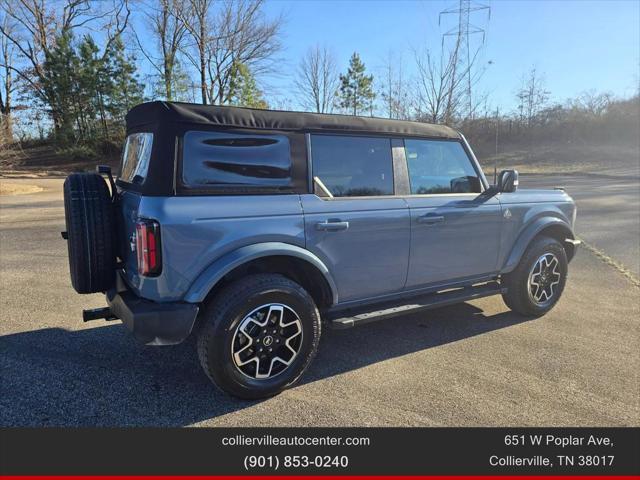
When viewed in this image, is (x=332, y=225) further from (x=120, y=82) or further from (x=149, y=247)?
(x=120, y=82)

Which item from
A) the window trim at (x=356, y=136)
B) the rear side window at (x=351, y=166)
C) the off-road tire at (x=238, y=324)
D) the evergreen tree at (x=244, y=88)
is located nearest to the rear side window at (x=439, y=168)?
the window trim at (x=356, y=136)

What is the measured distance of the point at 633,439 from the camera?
2.65 meters

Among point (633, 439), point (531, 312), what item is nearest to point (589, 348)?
point (531, 312)

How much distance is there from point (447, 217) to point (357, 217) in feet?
3.16

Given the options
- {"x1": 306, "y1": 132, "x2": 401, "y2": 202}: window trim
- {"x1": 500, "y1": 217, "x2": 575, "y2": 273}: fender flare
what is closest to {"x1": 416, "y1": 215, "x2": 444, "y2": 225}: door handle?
{"x1": 306, "y1": 132, "x2": 401, "y2": 202}: window trim

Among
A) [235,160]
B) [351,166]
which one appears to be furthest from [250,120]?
[351,166]

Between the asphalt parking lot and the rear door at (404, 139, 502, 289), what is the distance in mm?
684

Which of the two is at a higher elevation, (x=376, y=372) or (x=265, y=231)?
(x=265, y=231)

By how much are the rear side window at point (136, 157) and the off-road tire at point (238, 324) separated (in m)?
0.99

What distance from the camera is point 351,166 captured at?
3.45 meters

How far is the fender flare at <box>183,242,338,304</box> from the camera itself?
8.95 feet

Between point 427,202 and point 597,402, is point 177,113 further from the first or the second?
point 597,402

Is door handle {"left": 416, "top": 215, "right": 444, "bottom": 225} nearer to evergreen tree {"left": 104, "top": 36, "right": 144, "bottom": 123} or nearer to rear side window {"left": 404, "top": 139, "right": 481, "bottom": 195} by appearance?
rear side window {"left": 404, "top": 139, "right": 481, "bottom": 195}

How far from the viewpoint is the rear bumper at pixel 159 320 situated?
2635mm
